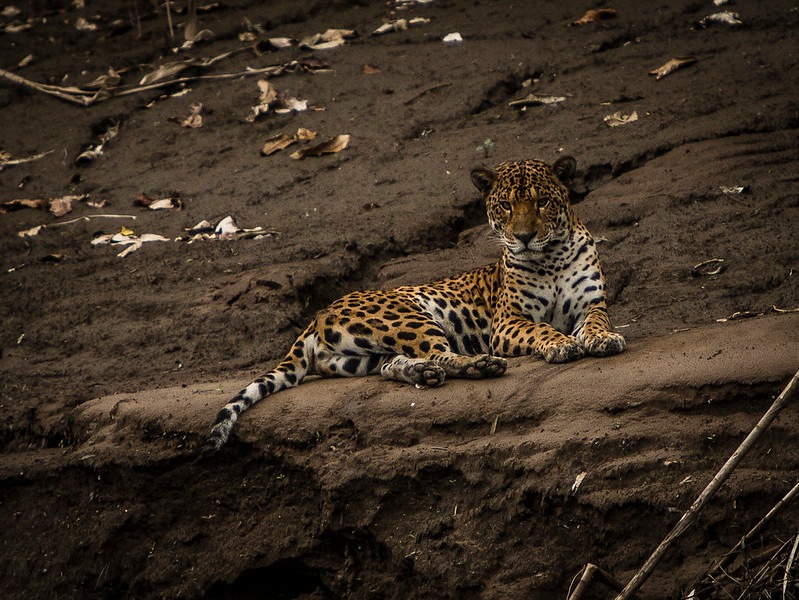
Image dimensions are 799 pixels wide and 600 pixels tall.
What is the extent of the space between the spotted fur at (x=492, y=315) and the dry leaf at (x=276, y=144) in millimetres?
4500

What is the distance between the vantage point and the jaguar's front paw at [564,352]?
7.27 m

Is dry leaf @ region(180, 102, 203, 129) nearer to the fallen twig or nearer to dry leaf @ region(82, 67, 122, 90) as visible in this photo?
the fallen twig


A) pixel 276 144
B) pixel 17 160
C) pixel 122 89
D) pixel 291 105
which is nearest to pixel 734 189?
pixel 276 144

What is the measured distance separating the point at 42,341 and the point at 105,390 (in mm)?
1408

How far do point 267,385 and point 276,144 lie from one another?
244 inches

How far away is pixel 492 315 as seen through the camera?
9.06 meters

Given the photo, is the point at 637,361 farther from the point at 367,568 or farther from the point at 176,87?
the point at 176,87

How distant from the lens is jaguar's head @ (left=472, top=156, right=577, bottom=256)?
328 inches

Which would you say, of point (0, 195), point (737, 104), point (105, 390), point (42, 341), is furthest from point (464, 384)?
point (0, 195)

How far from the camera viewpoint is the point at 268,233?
37.5 feet

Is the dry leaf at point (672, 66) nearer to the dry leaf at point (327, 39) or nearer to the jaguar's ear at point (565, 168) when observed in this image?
the dry leaf at point (327, 39)

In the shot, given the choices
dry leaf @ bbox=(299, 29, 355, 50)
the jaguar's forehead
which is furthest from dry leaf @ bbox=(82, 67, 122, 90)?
the jaguar's forehead

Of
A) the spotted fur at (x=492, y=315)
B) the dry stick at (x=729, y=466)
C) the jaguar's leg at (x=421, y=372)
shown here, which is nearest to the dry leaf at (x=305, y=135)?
the spotted fur at (x=492, y=315)

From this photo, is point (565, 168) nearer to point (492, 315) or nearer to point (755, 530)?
point (492, 315)
